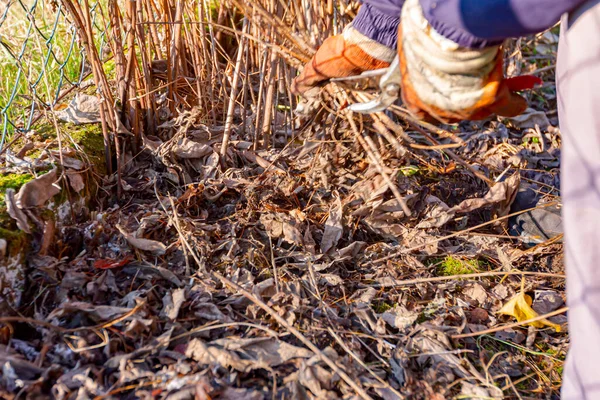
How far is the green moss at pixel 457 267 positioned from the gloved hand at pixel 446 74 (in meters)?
0.86

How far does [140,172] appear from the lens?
2334 mm

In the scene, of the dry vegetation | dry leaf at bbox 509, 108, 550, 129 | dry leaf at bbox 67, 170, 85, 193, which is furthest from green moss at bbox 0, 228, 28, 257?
dry leaf at bbox 509, 108, 550, 129

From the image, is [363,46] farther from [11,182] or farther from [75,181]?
[11,182]

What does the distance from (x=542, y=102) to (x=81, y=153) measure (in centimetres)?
272

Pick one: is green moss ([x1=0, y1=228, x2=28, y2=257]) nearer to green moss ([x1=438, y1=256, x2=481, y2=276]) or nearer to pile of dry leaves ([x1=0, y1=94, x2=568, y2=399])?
pile of dry leaves ([x1=0, y1=94, x2=568, y2=399])

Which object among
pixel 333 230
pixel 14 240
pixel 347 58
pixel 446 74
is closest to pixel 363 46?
pixel 347 58

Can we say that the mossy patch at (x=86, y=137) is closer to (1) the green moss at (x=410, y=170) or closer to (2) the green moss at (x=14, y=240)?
(2) the green moss at (x=14, y=240)

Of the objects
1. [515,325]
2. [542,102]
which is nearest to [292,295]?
[515,325]

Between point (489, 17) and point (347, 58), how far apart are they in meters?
0.61

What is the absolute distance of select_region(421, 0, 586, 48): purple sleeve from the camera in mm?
1102

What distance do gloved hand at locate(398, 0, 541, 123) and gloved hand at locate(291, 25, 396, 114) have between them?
0.84ft

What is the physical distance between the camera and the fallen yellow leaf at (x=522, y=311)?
1.88m

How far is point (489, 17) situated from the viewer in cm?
115

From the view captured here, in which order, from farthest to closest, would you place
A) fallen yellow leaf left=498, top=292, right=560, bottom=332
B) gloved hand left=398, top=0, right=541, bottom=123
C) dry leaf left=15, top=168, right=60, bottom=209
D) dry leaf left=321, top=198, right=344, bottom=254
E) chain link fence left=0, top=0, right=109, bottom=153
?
chain link fence left=0, top=0, right=109, bottom=153
dry leaf left=321, top=198, right=344, bottom=254
fallen yellow leaf left=498, top=292, right=560, bottom=332
dry leaf left=15, top=168, right=60, bottom=209
gloved hand left=398, top=0, right=541, bottom=123
